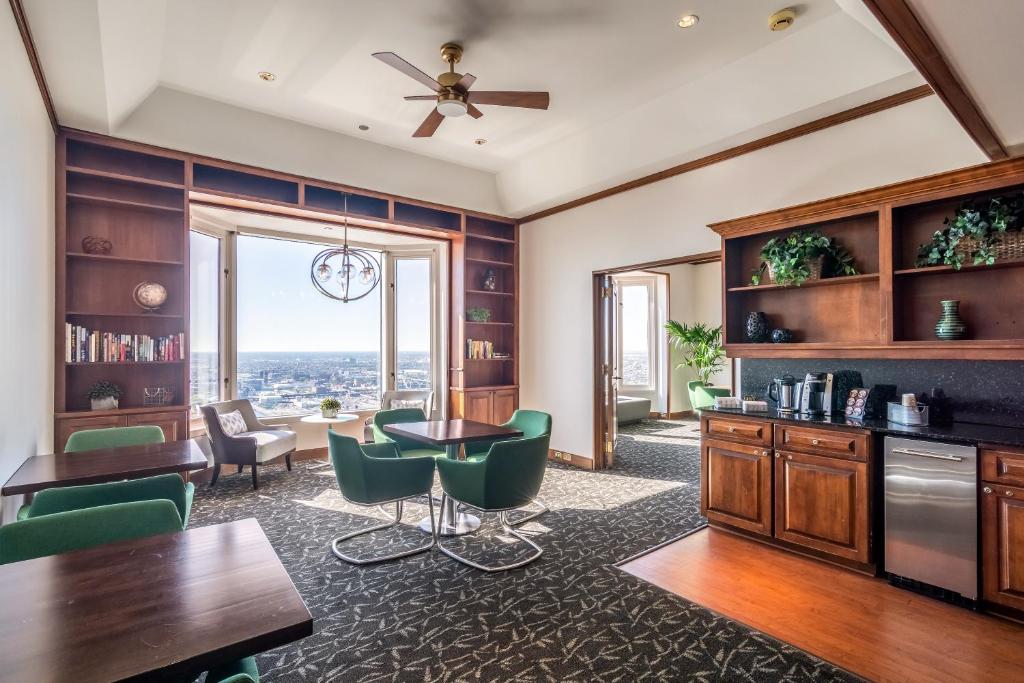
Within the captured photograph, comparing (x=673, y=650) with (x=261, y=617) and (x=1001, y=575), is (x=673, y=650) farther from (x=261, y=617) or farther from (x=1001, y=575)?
(x=261, y=617)

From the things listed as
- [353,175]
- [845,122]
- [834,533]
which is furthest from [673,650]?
[353,175]

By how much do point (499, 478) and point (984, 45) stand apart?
3108mm

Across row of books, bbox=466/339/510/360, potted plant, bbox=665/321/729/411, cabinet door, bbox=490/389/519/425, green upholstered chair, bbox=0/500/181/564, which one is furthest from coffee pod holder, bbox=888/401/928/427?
potted plant, bbox=665/321/729/411

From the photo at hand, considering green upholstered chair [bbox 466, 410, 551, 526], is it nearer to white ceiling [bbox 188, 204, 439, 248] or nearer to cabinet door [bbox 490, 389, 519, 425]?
cabinet door [bbox 490, 389, 519, 425]

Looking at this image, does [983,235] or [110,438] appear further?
[110,438]

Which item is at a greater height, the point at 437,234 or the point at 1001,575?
the point at 437,234

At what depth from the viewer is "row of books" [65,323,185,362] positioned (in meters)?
4.41

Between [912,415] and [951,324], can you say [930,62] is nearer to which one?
[951,324]

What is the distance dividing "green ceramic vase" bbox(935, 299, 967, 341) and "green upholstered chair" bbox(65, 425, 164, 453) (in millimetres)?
5247

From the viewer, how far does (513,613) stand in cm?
288

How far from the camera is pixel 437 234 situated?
6879 millimetres

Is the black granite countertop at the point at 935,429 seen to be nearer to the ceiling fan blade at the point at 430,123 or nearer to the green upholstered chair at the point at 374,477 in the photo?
the green upholstered chair at the point at 374,477

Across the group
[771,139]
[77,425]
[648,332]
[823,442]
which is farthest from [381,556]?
[648,332]

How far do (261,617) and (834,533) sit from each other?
350 centimetres
